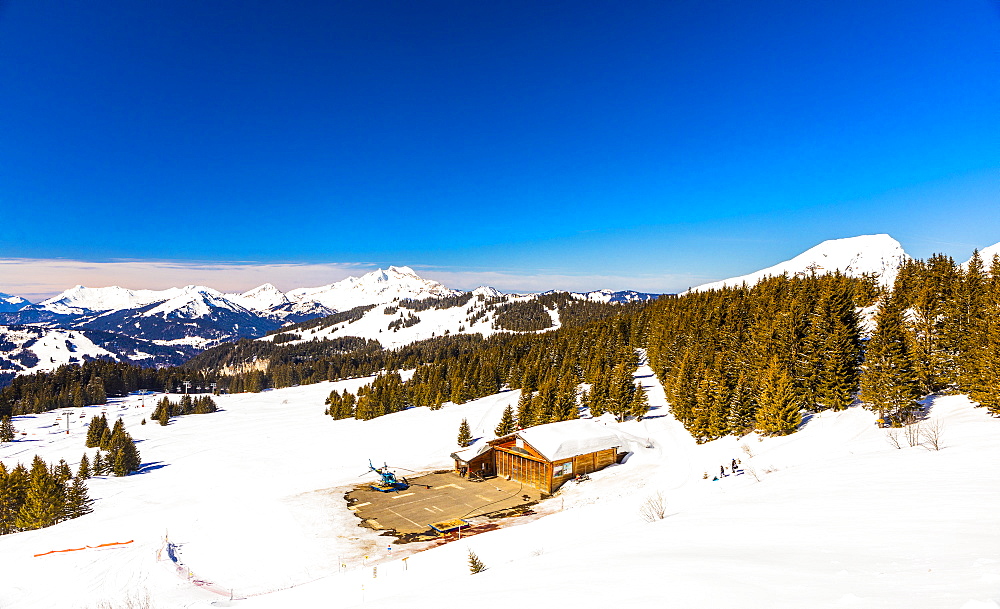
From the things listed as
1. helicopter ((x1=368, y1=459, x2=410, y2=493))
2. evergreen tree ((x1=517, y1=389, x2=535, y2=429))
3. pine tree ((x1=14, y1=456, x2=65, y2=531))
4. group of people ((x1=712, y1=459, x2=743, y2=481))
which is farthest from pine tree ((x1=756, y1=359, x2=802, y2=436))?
pine tree ((x1=14, y1=456, x2=65, y2=531))

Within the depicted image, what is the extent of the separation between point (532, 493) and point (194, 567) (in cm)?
2495

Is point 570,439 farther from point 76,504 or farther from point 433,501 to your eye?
point 76,504

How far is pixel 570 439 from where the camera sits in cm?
4188

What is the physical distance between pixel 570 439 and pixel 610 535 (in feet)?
93.9

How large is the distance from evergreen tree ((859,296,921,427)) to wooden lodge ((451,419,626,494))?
798 inches

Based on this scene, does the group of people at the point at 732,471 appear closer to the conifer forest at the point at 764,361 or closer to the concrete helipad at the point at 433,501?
the conifer forest at the point at 764,361

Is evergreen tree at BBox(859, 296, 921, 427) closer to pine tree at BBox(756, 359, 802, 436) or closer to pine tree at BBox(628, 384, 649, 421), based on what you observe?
pine tree at BBox(756, 359, 802, 436)

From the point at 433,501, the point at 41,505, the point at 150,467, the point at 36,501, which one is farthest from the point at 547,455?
the point at 150,467

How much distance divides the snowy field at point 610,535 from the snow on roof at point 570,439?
8.92 ft

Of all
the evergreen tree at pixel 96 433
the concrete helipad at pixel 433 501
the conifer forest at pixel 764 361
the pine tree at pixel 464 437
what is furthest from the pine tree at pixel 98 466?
the pine tree at pixel 464 437

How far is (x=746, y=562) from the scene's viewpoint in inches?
321

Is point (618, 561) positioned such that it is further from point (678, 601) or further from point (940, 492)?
point (940, 492)

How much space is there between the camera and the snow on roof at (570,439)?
134 ft

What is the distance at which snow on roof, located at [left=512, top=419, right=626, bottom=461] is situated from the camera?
40.8 m
